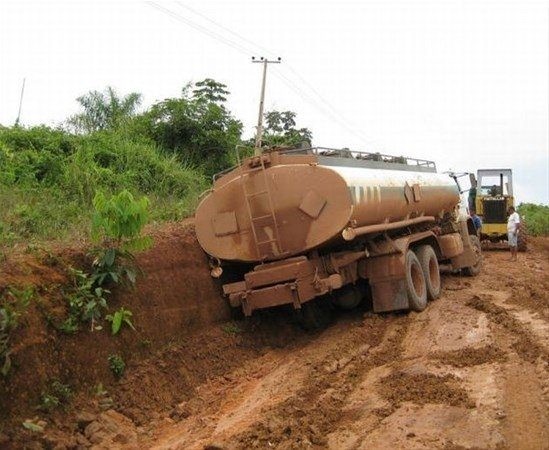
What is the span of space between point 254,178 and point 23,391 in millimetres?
4077

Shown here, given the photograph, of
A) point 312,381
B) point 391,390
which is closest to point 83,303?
point 312,381

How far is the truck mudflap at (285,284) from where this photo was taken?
820 cm

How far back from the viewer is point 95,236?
7.12m

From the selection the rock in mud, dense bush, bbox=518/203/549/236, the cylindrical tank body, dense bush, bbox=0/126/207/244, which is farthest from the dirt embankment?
dense bush, bbox=518/203/549/236

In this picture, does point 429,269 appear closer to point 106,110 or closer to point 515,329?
point 515,329

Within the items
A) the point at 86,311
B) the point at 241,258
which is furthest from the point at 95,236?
the point at 241,258

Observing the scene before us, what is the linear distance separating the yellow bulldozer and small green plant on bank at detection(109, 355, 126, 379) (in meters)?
15.9

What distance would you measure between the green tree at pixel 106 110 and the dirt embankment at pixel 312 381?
8.91 metres

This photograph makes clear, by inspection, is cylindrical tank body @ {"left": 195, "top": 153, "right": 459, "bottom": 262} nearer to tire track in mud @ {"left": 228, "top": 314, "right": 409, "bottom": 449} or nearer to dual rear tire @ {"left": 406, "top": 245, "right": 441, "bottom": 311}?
dual rear tire @ {"left": 406, "top": 245, "right": 441, "bottom": 311}

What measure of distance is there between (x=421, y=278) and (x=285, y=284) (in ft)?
9.60

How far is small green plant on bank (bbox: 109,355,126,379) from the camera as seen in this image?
676cm

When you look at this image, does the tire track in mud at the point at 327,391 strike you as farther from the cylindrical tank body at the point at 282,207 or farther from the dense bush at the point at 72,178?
the dense bush at the point at 72,178

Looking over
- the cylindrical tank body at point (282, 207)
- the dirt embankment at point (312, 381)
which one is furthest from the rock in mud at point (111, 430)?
the cylindrical tank body at point (282, 207)

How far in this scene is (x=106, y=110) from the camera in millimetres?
17953
